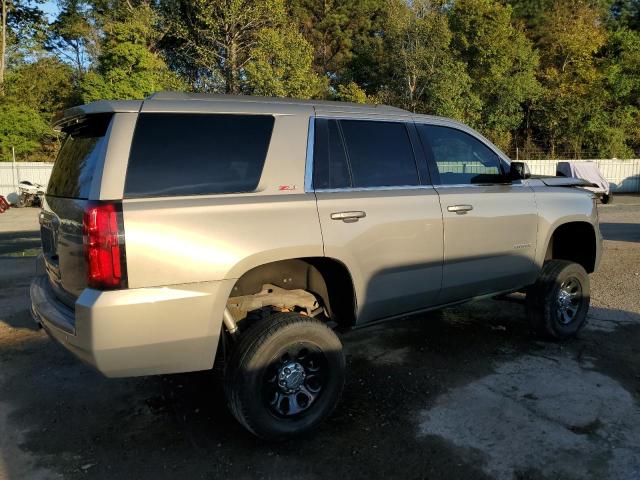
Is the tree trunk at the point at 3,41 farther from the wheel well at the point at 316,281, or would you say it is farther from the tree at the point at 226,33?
the wheel well at the point at 316,281

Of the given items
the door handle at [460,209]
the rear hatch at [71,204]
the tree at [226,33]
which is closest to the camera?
the rear hatch at [71,204]

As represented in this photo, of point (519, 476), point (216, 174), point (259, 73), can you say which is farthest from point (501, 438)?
point (259, 73)

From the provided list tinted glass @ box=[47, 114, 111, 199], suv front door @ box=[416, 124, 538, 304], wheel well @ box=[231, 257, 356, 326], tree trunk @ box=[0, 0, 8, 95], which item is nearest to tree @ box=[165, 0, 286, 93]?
tree trunk @ box=[0, 0, 8, 95]

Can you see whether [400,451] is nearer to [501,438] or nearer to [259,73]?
[501,438]

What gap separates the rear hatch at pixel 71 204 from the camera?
2.91m

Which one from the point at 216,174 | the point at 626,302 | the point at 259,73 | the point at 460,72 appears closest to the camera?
the point at 216,174

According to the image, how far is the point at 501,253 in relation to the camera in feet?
14.8

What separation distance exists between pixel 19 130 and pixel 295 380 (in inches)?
1097

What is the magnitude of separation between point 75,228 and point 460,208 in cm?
275

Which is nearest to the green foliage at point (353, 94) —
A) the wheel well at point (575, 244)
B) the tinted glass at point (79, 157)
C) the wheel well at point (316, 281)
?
the wheel well at point (575, 244)

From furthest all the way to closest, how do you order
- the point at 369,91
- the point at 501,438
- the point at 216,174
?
the point at 369,91 < the point at 501,438 < the point at 216,174

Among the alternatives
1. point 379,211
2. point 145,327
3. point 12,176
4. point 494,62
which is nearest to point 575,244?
point 379,211

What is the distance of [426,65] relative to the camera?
101 ft

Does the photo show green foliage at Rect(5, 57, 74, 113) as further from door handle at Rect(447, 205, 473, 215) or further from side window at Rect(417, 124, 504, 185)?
door handle at Rect(447, 205, 473, 215)
